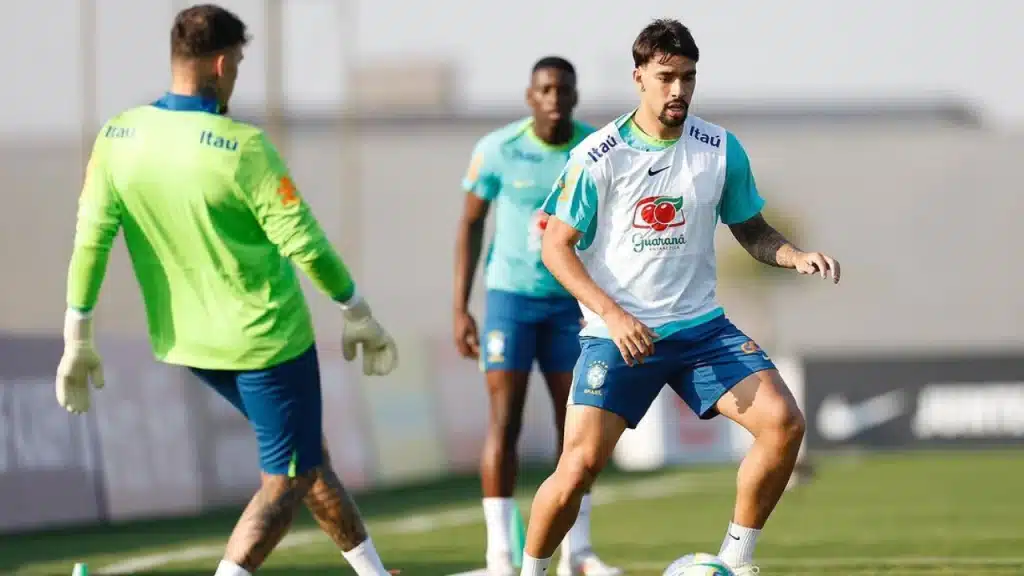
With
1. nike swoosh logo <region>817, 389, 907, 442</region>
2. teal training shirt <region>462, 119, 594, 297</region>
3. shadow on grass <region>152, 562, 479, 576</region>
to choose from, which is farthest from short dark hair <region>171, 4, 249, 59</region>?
nike swoosh logo <region>817, 389, 907, 442</region>

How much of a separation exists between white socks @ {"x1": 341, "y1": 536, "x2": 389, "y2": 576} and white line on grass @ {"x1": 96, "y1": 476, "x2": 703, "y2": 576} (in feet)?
10.9

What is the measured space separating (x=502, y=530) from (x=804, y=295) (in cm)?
3955

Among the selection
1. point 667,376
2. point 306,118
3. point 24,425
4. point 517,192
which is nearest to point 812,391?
point 24,425

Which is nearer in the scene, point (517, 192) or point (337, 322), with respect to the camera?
point (517, 192)

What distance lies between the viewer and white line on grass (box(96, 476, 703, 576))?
11.3m

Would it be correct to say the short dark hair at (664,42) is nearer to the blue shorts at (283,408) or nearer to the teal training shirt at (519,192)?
the blue shorts at (283,408)

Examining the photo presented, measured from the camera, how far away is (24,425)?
13609 mm

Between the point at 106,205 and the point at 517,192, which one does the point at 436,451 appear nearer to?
the point at 517,192

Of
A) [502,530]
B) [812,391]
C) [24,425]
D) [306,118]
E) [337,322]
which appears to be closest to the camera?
[502,530]

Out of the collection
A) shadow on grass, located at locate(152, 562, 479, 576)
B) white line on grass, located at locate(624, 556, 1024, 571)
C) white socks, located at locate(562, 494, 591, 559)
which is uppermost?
white socks, located at locate(562, 494, 591, 559)

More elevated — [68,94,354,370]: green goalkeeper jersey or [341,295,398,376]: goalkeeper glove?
[68,94,354,370]: green goalkeeper jersey

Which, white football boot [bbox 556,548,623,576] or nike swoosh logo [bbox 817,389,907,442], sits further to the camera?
nike swoosh logo [bbox 817,389,907,442]

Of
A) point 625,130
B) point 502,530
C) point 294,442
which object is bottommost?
point 502,530

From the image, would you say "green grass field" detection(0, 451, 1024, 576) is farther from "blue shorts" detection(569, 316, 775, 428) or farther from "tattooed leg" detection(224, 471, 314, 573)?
"tattooed leg" detection(224, 471, 314, 573)
